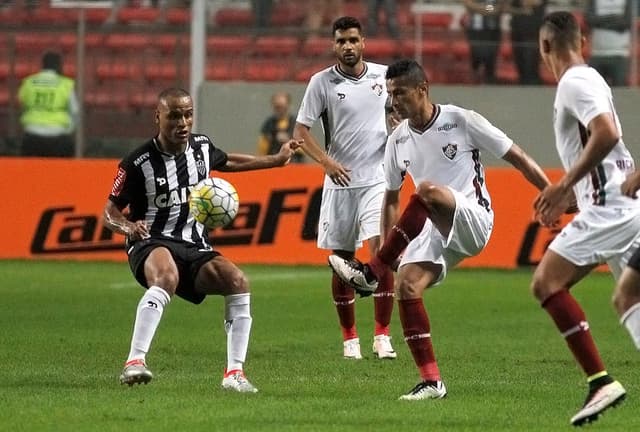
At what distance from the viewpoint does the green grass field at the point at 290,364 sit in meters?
7.50

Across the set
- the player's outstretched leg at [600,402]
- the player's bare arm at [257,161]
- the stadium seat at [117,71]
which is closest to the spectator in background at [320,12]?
the stadium seat at [117,71]

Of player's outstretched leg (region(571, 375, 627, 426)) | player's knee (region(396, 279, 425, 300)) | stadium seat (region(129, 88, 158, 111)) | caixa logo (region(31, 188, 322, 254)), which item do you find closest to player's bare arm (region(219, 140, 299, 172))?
player's knee (region(396, 279, 425, 300))

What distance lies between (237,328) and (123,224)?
0.89 metres

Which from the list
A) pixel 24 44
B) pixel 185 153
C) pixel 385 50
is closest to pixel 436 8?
pixel 385 50

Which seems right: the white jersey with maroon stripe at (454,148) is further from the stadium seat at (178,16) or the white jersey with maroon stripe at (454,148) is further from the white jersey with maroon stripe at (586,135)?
the stadium seat at (178,16)

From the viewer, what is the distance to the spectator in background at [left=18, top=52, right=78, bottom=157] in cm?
1970

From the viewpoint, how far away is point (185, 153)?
9.16m

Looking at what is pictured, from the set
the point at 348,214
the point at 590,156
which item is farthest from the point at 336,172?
the point at 590,156

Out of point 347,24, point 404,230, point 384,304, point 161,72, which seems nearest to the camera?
point 404,230

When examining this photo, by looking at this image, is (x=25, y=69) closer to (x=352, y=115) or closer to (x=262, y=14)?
(x=262, y=14)

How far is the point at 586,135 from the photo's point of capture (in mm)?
7203

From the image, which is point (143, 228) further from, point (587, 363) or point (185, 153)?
point (587, 363)

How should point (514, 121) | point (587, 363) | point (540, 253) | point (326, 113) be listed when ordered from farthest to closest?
point (514, 121) → point (540, 253) → point (326, 113) → point (587, 363)

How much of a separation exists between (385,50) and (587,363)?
43.0ft
